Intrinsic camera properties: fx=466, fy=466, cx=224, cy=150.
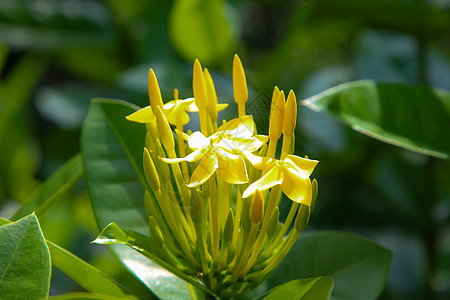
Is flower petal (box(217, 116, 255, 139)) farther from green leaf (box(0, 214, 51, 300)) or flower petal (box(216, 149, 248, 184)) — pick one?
green leaf (box(0, 214, 51, 300))

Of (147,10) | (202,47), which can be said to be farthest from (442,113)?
(147,10)

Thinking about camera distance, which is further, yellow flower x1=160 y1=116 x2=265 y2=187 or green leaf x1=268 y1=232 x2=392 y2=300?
green leaf x1=268 y1=232 x2=392 y2=300

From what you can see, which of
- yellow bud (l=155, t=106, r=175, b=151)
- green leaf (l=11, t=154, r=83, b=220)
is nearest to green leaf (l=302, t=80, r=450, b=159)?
yellow bud (l=155, t=106, r=175, b=151)

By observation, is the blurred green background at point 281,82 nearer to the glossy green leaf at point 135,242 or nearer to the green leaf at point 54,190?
the green leaf at point 54,190

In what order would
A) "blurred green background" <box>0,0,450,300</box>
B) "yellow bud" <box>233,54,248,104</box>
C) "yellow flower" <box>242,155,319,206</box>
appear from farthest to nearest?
"blurred green background" <box>0,0,450,300</box> → "yellow bud" <box>233,54,248,104</box> → "yellow flower" <box>242,155,319,206</box>

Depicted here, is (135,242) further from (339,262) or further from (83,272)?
A: (339,262)

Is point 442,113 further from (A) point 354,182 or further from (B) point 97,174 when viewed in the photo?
(A) point 354,182

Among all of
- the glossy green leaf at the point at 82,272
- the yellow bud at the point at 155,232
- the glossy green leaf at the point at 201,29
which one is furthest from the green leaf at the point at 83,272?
the glossy green leaf at the point at 201,29

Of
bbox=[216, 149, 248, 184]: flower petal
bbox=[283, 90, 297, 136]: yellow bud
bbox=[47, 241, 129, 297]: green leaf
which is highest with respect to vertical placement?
bbox=[283, 90, 297, 136]: yellow bud
